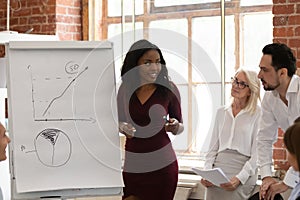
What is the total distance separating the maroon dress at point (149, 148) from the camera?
337 centimetres

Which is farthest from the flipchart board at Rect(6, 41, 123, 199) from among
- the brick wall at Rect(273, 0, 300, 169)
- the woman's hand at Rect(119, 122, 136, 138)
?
the brick wall at Rect(273, 0, 300, 169)

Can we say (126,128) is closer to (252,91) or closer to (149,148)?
(149,148)

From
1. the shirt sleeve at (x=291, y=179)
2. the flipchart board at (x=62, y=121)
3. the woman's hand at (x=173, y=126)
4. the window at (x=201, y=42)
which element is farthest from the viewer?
the window at (x=201, y=42)

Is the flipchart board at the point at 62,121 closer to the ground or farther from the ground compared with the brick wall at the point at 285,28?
closer to the ground

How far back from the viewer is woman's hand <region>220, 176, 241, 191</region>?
12.0ft

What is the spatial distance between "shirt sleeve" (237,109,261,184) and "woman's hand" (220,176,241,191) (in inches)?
0.9

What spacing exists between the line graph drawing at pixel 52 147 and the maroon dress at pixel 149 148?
43 centimetres

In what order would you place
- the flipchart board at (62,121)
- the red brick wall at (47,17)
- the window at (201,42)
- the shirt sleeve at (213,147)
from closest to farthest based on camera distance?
the flipchart board at (62,121) → the shirt sleeve at (213,147) → the window at (201,42) → the red brick wall at (47,17)

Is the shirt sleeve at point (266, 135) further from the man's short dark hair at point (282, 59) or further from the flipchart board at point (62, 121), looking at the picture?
A: the flipchart board at point (62, 121)

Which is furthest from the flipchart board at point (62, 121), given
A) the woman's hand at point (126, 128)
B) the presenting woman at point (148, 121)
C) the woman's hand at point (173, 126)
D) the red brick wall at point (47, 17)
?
the red brick wall at point (47, 17)

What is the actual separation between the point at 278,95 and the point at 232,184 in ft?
2.22

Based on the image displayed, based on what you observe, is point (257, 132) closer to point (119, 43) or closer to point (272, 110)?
point (272, 110)

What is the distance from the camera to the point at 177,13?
15.3 feet

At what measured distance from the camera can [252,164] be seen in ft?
12.0
